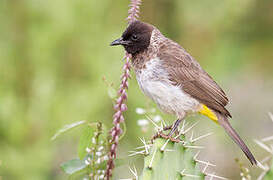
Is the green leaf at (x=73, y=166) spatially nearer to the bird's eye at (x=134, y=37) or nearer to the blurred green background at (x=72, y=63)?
the bird's eye at (x=134, y=37)

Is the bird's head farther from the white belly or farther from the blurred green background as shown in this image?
the blurred green background

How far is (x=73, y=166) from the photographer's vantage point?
7.79 feet

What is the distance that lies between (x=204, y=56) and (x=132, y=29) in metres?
1.91

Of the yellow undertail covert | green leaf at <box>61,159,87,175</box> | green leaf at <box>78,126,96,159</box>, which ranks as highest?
green leaf at <box>78,126,96,159</box>

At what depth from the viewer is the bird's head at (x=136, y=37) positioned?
10.8 feet

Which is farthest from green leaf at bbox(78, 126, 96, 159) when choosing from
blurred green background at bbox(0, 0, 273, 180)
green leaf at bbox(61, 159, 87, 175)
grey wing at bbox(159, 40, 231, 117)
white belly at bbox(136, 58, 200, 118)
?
blurred green background at bbox(0, 0, 273, 180)

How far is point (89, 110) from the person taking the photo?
4.40 m

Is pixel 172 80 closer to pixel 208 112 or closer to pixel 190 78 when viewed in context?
pixel 190 78

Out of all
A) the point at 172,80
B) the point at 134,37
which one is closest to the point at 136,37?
the point at 134,37

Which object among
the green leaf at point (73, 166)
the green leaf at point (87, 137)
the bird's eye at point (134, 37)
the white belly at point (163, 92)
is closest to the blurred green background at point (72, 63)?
the white belly at point (163, 92)

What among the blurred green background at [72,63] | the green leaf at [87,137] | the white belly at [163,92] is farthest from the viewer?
the blurred green background at [72,63]

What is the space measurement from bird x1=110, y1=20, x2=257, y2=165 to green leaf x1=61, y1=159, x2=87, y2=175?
89 centimetres

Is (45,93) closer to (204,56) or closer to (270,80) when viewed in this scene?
(204,56)

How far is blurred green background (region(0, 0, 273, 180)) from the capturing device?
4.24 metres
